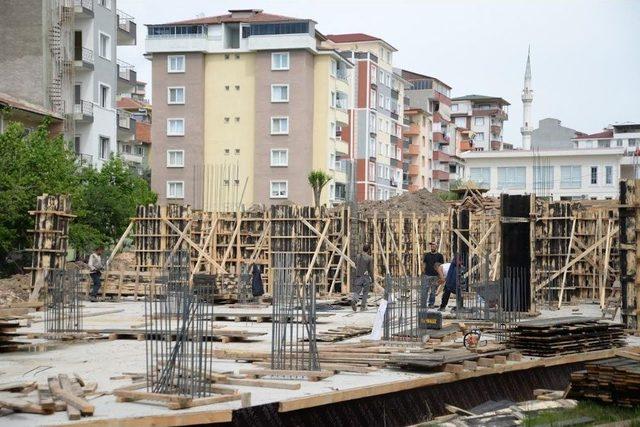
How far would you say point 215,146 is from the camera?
6856 cm

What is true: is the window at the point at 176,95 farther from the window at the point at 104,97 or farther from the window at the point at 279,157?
the window at the point at 104,97

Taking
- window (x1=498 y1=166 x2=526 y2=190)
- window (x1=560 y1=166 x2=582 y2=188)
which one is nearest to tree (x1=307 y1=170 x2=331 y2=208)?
window (x1=498 y1=166 x2=526 y2=190)

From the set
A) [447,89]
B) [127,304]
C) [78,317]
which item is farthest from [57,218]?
[447,89]

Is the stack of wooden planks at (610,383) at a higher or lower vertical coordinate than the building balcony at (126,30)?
lower

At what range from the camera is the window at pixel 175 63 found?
6869 centimetres

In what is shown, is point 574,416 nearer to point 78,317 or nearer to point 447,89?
point 78,317

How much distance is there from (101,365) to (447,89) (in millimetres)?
102867

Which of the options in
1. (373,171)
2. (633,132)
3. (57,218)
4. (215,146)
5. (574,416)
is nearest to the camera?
(574,416)

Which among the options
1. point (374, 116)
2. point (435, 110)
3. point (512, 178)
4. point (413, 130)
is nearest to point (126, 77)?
point (374, 116)

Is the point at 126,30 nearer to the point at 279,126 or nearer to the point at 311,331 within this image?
the point at 279,126

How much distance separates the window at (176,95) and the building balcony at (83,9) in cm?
1648

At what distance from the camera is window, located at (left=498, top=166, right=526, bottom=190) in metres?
83.7

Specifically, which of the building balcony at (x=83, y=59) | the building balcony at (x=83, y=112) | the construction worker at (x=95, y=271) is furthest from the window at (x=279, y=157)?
the construction worker at (x=95, y=271)

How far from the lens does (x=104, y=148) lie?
55.8 metres
